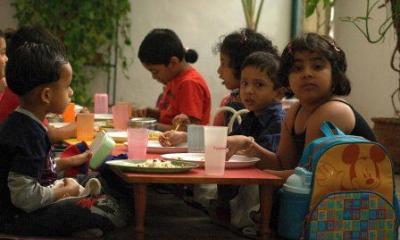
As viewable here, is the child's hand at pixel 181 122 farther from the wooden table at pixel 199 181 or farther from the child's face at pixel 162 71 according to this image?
the wooden table at pixel 199 181

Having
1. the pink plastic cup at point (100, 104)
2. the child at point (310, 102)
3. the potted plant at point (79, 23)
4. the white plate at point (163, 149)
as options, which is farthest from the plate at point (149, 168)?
the potted plant at point (79, 23)

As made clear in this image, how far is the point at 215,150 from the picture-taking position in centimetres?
177

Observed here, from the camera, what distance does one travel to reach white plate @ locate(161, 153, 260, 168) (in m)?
1.91

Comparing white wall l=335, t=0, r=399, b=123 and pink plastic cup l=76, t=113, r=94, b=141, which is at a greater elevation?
white wall l=335, t=0, r=399, b=123

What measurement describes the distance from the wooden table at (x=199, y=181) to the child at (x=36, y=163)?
0.26 m

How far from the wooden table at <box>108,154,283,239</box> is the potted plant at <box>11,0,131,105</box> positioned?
4.34 metres

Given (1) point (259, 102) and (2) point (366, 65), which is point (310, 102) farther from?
(2) point (366, 65)

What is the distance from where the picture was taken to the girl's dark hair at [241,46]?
295cm

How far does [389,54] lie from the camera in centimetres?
533

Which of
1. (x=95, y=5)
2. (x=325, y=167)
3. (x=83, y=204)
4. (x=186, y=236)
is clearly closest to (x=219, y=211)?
(x=186, y=236)

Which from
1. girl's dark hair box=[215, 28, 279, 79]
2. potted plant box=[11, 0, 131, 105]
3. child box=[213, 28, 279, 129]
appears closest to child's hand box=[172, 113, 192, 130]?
child box=[213, 28, 279, 129]

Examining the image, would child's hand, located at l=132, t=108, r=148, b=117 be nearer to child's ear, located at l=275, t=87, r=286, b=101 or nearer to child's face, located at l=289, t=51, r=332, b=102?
child's ear, located at l=275, t=87, r=286, b=101

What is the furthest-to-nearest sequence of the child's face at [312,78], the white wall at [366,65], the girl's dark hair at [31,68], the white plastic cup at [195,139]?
the white wall at [366,65] < the white plastic cup at [195,139] < the child's face at [312,78] < the girl's dark hair at [31,68]

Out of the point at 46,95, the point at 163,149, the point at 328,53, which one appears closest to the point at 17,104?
the point at 46,95
